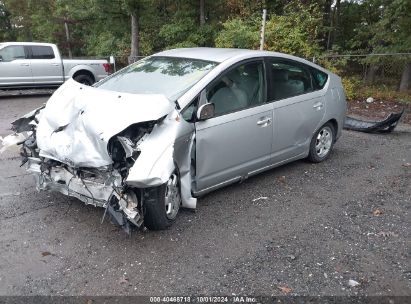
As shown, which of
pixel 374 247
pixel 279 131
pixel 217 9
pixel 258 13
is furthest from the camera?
pixel 217 9

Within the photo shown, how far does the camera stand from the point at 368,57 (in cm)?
1189

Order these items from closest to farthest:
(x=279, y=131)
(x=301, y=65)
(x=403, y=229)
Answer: (x=403, y=229) → (x=279, y=131) → (x=301, y=65)

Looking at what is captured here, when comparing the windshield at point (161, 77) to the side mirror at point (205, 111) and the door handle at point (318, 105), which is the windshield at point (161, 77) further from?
the door handle at point (318, 105)

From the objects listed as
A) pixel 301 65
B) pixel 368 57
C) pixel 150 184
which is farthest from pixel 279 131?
pixel 368 57

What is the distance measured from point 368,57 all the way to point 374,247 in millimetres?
9394

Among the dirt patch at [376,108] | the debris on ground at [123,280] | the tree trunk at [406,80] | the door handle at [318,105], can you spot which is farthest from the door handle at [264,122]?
the tree trunk at [406,80]

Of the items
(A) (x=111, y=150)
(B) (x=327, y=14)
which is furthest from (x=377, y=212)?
(B) (x=327, y=14)

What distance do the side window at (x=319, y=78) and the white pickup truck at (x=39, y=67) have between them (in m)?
9.15

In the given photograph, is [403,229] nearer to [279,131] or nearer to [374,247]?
[374,247]

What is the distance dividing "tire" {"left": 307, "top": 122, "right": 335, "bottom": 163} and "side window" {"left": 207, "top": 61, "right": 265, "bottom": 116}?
4.70ft

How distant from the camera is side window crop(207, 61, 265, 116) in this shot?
4371 mm

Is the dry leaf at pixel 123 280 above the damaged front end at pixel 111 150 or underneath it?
underneath

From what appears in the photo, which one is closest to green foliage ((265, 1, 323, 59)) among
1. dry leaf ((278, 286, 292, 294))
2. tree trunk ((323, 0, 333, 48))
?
tree trunk ((323, 0, 333, 48))

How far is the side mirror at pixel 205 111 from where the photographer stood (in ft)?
13.1
